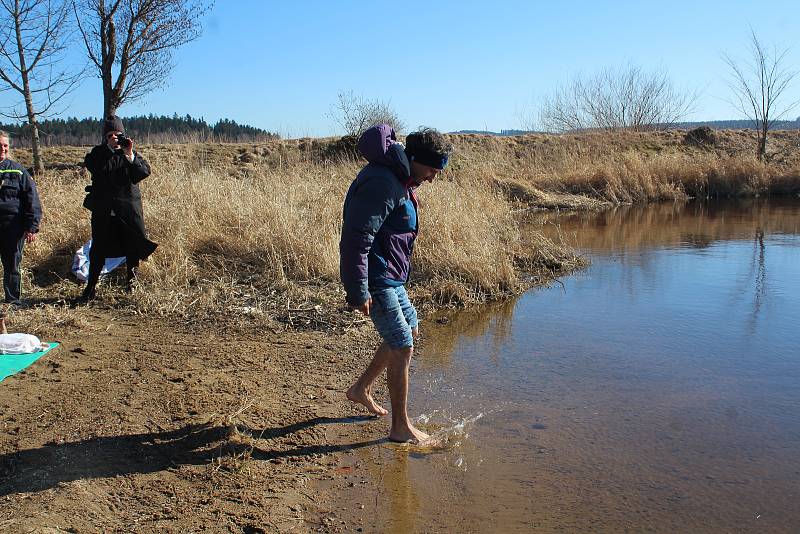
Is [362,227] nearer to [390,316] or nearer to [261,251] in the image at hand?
[390,316]

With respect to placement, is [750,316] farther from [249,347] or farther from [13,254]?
[13,254]

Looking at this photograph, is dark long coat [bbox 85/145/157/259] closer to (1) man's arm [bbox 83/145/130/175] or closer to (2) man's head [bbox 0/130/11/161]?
(1) man's arm [bbox 83/145/130/175]

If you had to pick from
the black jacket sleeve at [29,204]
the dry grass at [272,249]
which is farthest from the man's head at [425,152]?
the black jacket sleeve at [29,204]

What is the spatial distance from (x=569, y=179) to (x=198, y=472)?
1876 cm

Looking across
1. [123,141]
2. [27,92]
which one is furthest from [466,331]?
[27,92]

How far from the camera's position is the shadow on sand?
10.7 ft

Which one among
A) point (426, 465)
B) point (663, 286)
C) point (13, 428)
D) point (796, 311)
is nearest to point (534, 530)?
point (426, 465)

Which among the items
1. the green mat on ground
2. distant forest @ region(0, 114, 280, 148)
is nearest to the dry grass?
the green mat on ground

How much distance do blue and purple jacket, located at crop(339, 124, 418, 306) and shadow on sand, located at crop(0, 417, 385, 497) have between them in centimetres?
103

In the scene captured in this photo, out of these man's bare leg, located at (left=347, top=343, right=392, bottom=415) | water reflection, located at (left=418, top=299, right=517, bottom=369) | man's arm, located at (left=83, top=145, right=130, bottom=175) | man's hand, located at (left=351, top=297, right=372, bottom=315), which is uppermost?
man's arm, located at (left=83, top=145, right=130, bottom=175)

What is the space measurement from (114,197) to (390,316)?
164 inches

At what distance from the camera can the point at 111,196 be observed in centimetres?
663

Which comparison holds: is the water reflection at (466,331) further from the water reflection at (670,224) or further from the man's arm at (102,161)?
the water reflection at (670,224)

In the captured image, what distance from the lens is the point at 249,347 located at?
5.52m
